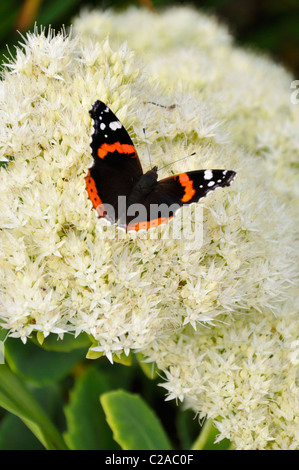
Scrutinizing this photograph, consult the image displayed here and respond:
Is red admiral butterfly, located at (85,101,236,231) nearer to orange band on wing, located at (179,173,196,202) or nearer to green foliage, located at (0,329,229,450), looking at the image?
orange band on wing, located at (179,173,196,202)

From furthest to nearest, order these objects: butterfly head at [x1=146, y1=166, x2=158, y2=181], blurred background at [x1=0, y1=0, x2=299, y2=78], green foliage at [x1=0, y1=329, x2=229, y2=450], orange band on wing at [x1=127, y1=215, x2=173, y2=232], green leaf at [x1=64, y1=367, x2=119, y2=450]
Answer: blurred background at [x1=0, y1=0, x2=299, y2=78]
green leaf at [x1=64, y1=367, x2=119, y2=450]
green foliage at [x1=0, y1=329, x2=229, y2=450]
butterfly head at [x1=146, y1=166, x2=158, y2=181]
orange band on wing at [x1=127, y1=215, x2=173, y2=232]

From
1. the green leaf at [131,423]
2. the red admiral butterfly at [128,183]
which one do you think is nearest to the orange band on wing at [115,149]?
the red admiral butterfly at [128,183]

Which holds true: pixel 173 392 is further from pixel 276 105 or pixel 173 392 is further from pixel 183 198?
pixel 276 105

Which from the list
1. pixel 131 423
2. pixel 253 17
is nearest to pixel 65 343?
pixel 131 423

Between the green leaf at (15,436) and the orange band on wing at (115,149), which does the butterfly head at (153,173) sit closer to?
the orange band on wing at (115,149)

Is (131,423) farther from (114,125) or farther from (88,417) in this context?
(114,125)

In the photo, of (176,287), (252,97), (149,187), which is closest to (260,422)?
(176,287)

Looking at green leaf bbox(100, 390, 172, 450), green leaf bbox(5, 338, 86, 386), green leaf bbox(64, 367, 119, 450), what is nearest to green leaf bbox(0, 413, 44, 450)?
green leaf bbox(64, 367, 119, 450)
